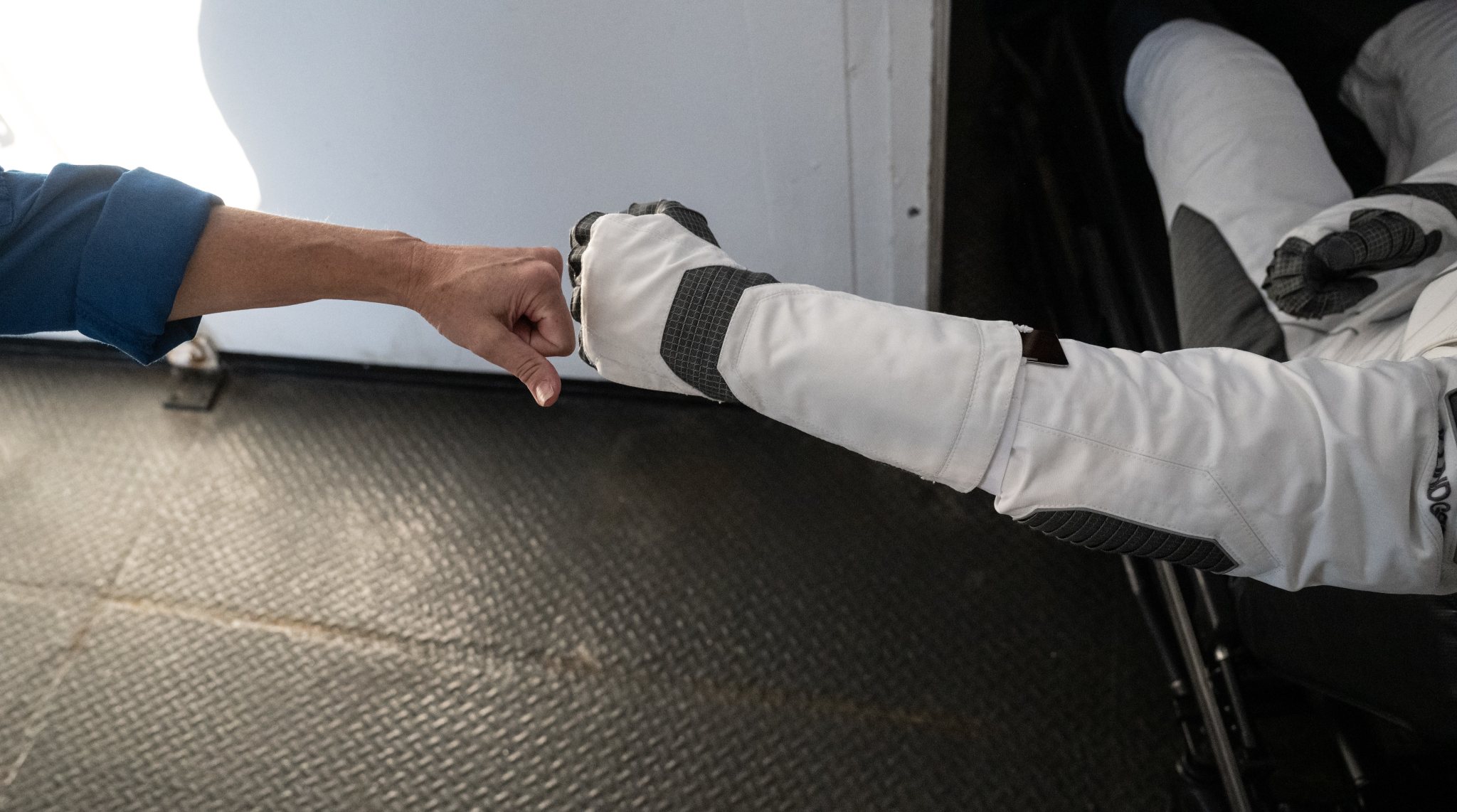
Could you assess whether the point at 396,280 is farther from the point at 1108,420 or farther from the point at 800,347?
the point at 1108,420

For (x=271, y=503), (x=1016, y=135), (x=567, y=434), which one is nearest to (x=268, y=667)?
(x=271, y=503)

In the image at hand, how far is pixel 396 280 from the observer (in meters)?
0.93

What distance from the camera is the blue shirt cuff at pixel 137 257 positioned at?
815mm

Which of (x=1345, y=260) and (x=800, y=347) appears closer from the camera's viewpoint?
(x=800, y=347)

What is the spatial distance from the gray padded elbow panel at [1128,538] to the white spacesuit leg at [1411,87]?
0.66 meters

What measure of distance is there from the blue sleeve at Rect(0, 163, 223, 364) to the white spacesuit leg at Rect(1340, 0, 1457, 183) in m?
1.28

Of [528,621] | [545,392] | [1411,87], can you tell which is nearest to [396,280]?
[545,392]

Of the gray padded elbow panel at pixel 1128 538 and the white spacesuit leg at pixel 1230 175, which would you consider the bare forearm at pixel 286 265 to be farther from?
the white spacesuit leg at pixel 1230 175

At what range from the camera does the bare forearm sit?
87cm

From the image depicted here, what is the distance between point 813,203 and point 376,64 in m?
0.55

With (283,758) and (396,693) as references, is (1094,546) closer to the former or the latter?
(396,693)

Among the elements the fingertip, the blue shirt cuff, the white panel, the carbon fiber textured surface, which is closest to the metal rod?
the carbon fiber textured surface

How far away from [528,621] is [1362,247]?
1069mm

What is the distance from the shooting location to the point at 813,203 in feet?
4.10
